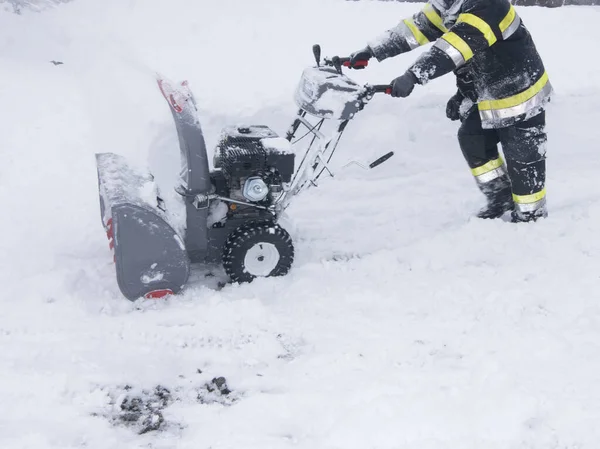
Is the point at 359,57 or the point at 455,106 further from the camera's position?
the point at 455,106

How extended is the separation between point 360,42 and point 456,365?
548 centimetres

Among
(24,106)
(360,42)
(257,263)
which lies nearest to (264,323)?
(257,263)

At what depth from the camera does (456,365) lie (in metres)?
2.80

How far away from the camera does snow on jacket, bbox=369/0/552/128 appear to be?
3.44 metres

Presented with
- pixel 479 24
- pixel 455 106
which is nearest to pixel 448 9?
pixel 479 24

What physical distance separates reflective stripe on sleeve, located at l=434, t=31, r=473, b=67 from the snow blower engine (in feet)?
1.45

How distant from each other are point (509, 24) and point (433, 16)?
623 millimetres

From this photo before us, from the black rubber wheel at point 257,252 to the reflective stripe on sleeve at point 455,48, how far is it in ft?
4.86

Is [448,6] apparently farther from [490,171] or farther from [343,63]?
[490,171]

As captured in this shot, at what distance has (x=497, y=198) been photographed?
14.4 feet

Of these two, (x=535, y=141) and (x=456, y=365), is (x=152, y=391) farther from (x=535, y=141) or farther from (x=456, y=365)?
(x=535, y=141)

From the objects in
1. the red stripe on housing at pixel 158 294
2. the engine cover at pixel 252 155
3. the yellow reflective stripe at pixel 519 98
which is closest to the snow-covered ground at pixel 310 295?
the red stripe on housing at pixel 158 294

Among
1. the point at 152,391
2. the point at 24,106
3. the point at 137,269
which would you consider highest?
the point at 24,106

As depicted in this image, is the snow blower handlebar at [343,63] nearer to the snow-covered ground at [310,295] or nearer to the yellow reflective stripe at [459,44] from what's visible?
the yellow reflective stripe at [459,44]
